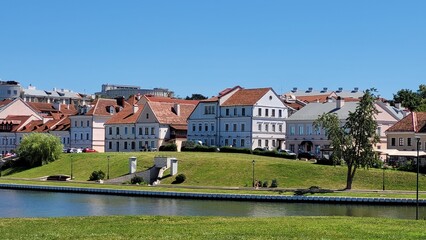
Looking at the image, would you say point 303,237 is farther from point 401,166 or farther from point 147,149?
point 147,149

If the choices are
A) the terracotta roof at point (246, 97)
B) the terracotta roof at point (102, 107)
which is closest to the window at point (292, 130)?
the terracotta roof at point (246, 97)

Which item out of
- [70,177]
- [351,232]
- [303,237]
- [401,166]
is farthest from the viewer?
[70,177]

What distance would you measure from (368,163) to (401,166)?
11.5 metres

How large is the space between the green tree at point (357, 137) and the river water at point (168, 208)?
12083mm

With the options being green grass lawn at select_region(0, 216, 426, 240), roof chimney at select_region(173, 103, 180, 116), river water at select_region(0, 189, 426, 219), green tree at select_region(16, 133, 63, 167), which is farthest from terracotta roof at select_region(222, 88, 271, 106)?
green grass lawn at select_region(0, 216, 426, 240)

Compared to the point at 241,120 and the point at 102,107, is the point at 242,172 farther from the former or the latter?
the point at 102,107

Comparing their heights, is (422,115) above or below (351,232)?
above

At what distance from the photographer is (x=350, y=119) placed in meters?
79.6

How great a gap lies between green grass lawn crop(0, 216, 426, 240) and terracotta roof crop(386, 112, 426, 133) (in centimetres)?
6332

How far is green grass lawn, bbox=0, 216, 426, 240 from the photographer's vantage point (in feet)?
103

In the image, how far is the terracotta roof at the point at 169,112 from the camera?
125 metres

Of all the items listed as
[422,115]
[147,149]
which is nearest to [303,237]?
[422,115]

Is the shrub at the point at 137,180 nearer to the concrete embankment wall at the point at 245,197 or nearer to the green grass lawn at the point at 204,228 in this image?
the concrete embankment wall at the point at 245,197

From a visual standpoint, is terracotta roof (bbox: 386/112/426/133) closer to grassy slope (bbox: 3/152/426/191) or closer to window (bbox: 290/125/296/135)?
window (bbox: 290/125/296/135)
